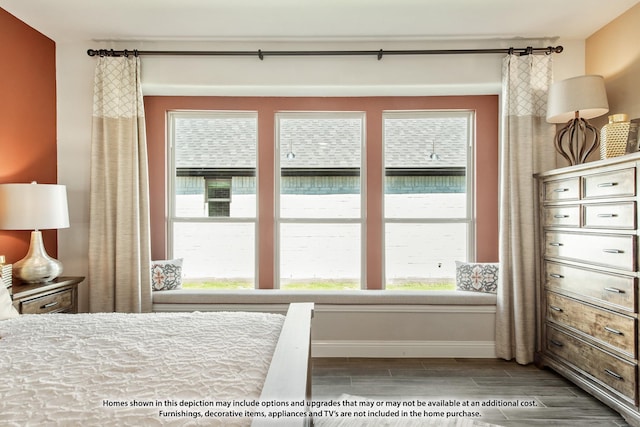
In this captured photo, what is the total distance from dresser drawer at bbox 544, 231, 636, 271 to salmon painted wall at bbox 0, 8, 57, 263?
416 cm

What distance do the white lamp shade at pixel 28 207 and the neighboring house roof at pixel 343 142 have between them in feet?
4.70

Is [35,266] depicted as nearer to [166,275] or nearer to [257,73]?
[166,275]

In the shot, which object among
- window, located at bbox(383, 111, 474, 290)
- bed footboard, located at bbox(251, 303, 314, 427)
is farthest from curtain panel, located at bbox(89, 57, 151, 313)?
window, located at bbox(383, 111, 474, 290)

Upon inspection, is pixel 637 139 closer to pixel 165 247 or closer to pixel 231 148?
pixel 231 148

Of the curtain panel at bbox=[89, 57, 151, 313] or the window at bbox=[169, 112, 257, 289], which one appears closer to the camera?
the curtain panel at bbox=[89, 57, 151, 313]

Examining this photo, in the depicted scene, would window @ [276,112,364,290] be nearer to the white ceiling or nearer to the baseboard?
the baseboard

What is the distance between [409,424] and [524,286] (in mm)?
1606

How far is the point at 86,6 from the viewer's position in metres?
2.80

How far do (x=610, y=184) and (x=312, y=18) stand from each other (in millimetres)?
2380

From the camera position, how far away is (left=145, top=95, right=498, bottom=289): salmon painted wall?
3678mm

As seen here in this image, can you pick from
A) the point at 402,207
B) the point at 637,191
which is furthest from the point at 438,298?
the point at 637,191

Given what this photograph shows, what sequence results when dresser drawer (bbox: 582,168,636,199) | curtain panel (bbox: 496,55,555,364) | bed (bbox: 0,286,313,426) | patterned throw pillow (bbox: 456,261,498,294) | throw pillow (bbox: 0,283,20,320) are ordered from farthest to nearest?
1. patterned throw pillow (bbox: 456,261,498,294)
2. curtain panel (bbox: 496,55,555,364)
3. dresser drawer (bbox: 582,168,636,199)
4. throw pillow (bbox: 0,283,20,320)
5. bed (bbox: 0,286,313,426)

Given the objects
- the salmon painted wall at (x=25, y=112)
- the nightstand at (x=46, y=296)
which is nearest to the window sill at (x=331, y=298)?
the nightstand at (x=46, y=296)

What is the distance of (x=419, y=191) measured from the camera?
12.3 ft
